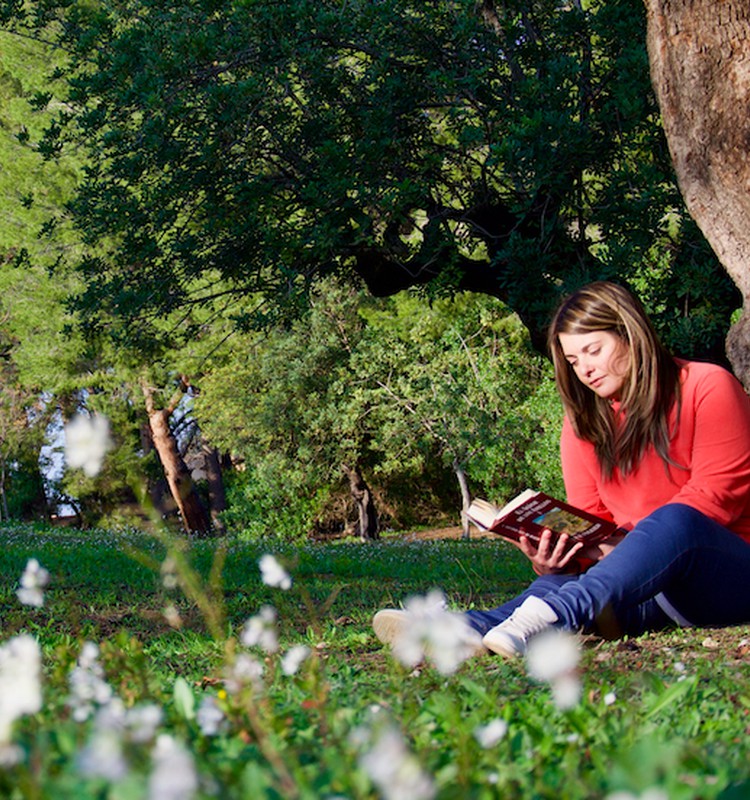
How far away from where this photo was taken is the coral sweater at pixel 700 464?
3797 mm

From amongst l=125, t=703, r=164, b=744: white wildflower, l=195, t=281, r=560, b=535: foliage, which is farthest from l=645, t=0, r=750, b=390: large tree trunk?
l=195, t=281, r=560, b=535: foliage

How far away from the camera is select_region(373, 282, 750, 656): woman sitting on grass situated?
3611 millimetres

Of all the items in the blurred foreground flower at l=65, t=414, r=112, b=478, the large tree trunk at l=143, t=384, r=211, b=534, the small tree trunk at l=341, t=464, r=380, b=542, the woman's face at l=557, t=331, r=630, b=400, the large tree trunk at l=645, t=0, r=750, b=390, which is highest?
the large tree trunk at l=645, t=0, r=750, b=390

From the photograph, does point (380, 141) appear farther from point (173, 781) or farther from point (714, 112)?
point (173, 781)

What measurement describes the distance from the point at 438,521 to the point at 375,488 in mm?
2444

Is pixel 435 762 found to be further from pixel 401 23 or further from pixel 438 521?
pixel 438 521

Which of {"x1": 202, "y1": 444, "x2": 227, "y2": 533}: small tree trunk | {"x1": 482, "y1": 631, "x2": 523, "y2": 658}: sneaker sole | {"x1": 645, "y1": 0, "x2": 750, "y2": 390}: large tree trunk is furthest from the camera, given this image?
{"x1": 202, "y1": 444, "x2": 227, "y2": 533}: small tree trunk

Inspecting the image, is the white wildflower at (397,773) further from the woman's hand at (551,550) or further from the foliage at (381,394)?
the foliage at (381,394)

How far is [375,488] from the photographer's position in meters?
27.4

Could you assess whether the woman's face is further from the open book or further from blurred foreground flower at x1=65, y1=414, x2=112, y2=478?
blurred foreground flower at x1=65, y1=414, x2=112, y2=478

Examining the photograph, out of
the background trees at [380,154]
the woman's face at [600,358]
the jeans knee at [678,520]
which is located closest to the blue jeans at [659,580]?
the jeans knee at [678,520]

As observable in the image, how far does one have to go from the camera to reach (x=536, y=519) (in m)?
3.95

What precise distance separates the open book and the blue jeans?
0.19m

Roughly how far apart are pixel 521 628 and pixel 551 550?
2.14 feet
